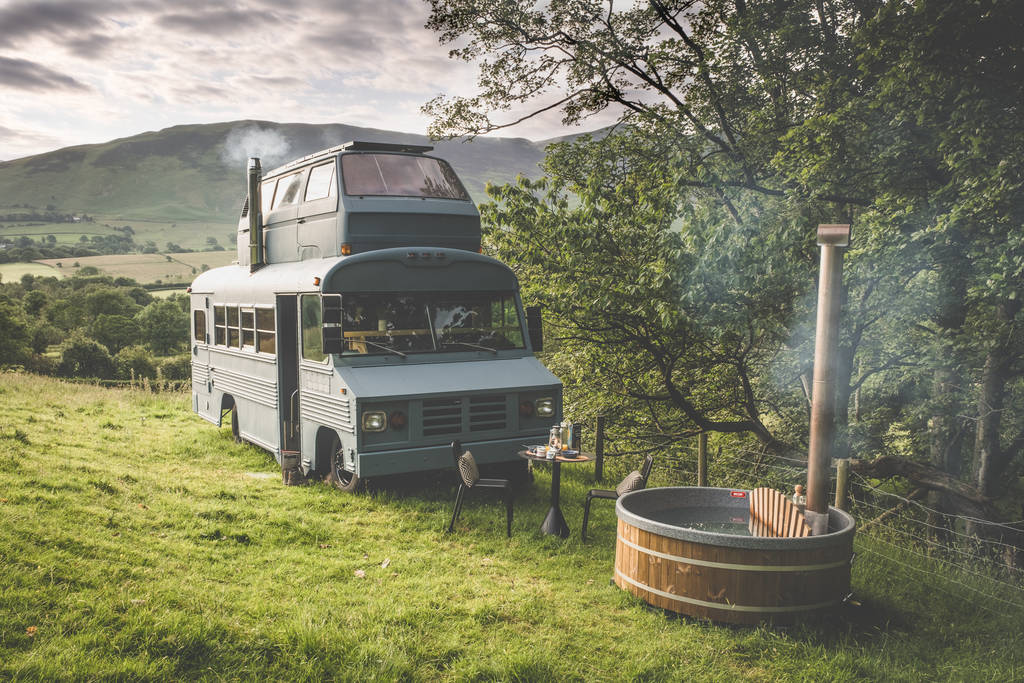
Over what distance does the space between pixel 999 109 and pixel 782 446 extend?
696cm

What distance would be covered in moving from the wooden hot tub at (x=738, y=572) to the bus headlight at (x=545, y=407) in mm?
3558

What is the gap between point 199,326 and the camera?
14.8 m

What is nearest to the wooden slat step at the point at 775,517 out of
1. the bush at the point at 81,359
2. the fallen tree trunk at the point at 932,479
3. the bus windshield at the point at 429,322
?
the bus windshield at the point at 429,322

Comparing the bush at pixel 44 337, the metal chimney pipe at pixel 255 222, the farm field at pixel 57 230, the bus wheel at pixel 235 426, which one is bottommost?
the bush at pixel 44 337

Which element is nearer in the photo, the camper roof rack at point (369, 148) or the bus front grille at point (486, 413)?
the bus front grille at point (486, 413)

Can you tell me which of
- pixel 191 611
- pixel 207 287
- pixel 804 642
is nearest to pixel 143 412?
pixel 207 287

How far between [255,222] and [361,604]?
25.7 ft

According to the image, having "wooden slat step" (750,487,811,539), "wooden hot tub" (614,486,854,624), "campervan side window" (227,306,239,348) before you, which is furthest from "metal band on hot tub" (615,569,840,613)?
"campervan side window" (227,306,239,348)

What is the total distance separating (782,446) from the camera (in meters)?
13.9

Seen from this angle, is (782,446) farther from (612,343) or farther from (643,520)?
(643,520)

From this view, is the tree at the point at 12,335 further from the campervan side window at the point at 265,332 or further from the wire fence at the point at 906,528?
the wire fence at the point at 906,528

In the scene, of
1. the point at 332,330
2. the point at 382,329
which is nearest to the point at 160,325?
the point at 382,329

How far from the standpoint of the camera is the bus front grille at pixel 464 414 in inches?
365

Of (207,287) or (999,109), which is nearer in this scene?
(999,109)
